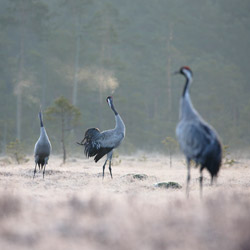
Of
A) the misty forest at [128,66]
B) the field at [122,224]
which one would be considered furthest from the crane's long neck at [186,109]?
the misty forest at [128,66]

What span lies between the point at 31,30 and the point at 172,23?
35.8 ft

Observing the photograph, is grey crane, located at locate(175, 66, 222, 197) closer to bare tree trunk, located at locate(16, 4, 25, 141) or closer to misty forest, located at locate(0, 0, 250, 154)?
misty forest, located at locate(0, 0, 250, 154)

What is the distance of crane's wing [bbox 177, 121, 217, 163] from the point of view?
580 cm

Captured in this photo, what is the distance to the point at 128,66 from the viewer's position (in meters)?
30.4

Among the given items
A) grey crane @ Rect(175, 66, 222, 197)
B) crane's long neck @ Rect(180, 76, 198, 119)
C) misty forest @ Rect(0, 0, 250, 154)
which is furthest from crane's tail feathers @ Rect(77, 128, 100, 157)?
misty forest @ Rect(0, 0, 250, 154)

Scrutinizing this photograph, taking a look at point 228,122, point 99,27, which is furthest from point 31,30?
point 228,122

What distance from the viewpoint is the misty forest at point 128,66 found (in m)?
26.3

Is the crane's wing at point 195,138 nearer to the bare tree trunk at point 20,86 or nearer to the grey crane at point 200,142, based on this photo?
the grey crane at point 200,142

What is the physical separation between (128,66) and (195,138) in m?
25.0

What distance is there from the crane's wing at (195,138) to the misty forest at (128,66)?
53.6ft

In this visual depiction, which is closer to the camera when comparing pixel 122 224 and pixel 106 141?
pixel 122 224

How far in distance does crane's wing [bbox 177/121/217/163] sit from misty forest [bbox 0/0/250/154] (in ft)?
53.6

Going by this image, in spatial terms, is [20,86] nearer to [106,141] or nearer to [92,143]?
[92,143]

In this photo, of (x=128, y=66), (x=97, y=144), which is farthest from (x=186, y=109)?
(x=128, y=66)
